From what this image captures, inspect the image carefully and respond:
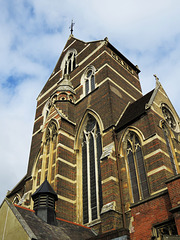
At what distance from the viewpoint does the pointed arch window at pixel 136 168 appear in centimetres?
1469

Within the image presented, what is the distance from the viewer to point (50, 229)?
12.1 m

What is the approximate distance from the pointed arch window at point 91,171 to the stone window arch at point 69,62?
869 cm

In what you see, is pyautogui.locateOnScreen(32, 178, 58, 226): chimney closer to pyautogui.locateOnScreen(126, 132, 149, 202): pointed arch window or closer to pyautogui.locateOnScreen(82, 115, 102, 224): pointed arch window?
pyautogui.locateOnScreen(82, 115, 102, 224): pointed arch window

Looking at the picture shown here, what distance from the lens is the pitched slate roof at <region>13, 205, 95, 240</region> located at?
11192 millimetres

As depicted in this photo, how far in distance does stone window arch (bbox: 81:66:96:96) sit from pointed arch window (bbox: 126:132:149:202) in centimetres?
723

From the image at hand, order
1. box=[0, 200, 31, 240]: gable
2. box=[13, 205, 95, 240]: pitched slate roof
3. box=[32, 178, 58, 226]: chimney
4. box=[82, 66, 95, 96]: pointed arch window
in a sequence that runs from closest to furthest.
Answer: box=[0, 200, 31, 240]: gable, box=[13, 205, 95, 240]: pitched slate roof, box=[32, 178, 58, 226]: chimney, box=[82, 66, 95, 96]: pointed arch window

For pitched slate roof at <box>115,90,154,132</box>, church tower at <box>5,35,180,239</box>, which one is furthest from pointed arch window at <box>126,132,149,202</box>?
pitched slate roof at <box>115,90,154,132</box>

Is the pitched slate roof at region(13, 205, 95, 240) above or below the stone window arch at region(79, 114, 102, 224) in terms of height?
below

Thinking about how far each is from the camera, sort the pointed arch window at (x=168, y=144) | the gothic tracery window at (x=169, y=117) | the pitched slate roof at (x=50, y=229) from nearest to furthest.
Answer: the pitched slate roof at (x=50, y=229), the pointed arch window at (x=168, y=144), the gothic tracery window at (x=169, y=117)

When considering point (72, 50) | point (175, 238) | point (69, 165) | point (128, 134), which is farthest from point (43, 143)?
point (175, 238)

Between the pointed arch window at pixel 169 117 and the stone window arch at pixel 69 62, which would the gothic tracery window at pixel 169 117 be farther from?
the stone window arch at pixel 69 62

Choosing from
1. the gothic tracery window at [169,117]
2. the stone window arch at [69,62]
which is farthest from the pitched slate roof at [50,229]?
the stone window arch at [69,62]

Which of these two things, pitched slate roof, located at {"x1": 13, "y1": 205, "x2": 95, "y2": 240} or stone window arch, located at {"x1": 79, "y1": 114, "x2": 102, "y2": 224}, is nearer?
pitched slate roof, located at {"x1": 13, "y1": 205, "x2": 95, "y2": 240}

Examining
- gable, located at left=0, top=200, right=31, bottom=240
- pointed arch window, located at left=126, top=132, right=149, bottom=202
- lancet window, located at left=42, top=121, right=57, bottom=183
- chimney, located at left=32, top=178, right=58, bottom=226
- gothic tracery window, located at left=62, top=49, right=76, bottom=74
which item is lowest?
gable, located at left=0, top=200, right=31, bottom=240
